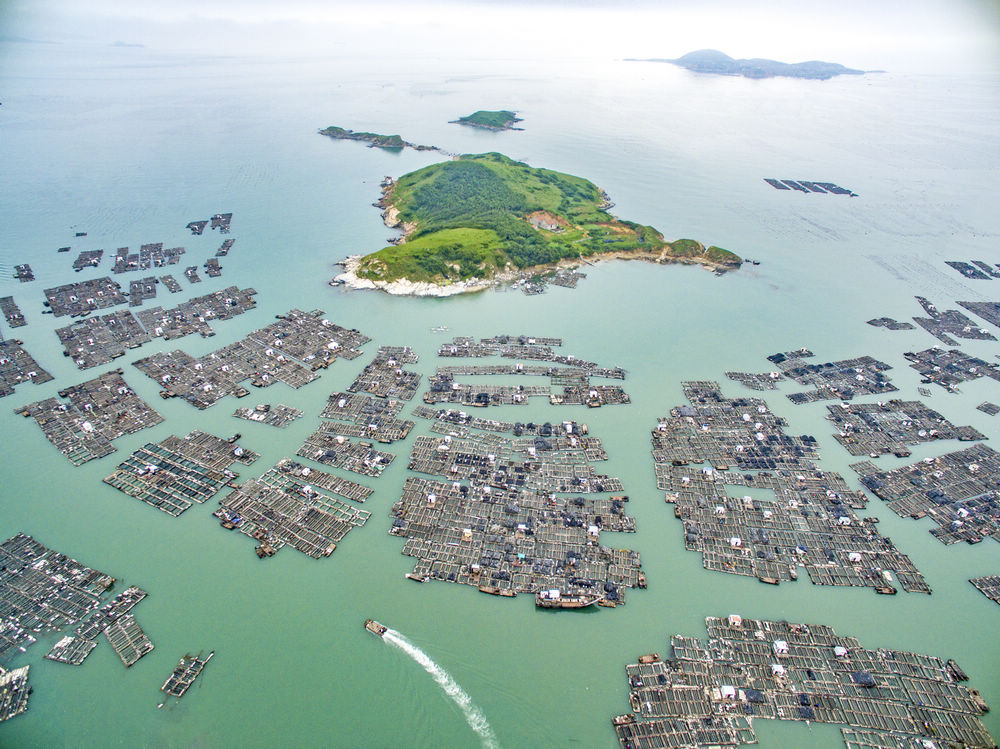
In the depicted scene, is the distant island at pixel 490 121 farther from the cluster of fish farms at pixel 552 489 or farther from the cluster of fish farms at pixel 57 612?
the cluster of fish farms at pixel 57 612

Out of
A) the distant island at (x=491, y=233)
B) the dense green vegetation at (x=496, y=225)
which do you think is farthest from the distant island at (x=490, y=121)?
the distant island at (x=491, y=233)

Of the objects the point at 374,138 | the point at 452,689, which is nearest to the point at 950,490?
the point at 452,689

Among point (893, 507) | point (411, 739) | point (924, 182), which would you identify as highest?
point (924, 182)

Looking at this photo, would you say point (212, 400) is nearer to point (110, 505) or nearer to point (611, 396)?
point (110, 505)

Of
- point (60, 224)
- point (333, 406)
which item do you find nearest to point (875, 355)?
point (333, 406)

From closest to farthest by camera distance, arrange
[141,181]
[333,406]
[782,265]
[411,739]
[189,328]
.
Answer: [411,739]
[333,406]
[189,328]
[782,265]
[141,181]

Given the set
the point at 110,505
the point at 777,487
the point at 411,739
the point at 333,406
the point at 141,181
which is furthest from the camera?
the point at 141,181
